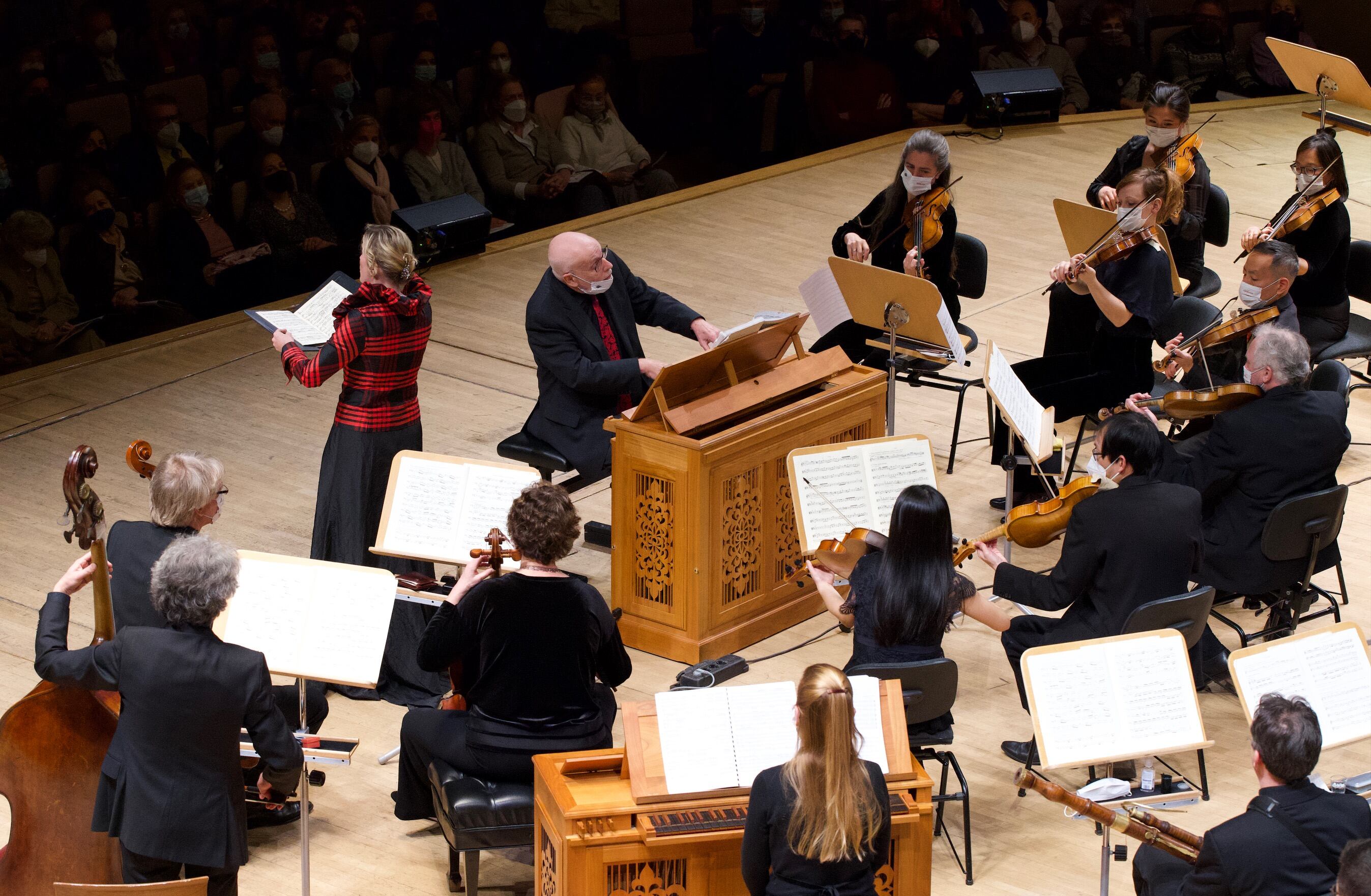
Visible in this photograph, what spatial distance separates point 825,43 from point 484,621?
8.62 meters

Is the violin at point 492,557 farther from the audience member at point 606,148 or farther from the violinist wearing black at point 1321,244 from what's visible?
the audience member at point 606,148

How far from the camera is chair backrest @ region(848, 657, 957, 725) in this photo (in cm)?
430

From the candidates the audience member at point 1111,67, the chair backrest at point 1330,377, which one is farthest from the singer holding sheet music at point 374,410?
the audience member at point 1111,67

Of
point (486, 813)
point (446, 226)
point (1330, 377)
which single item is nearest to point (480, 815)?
point (486, 813)

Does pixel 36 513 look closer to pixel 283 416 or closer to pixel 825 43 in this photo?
pixel 283 416

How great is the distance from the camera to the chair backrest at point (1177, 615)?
4.48 meters

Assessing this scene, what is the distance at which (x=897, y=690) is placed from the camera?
12.9ft

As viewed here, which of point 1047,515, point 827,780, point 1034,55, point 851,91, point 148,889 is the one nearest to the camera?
point 827,780

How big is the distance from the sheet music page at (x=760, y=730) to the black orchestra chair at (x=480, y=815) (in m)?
0.63

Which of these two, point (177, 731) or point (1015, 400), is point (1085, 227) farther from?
point (177, 731)

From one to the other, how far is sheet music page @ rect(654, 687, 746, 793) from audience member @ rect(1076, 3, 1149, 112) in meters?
9.54

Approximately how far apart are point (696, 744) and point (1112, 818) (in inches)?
37.5

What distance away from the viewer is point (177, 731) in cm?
359

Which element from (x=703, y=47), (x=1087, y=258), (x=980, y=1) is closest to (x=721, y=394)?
(x=1087, y=258)
